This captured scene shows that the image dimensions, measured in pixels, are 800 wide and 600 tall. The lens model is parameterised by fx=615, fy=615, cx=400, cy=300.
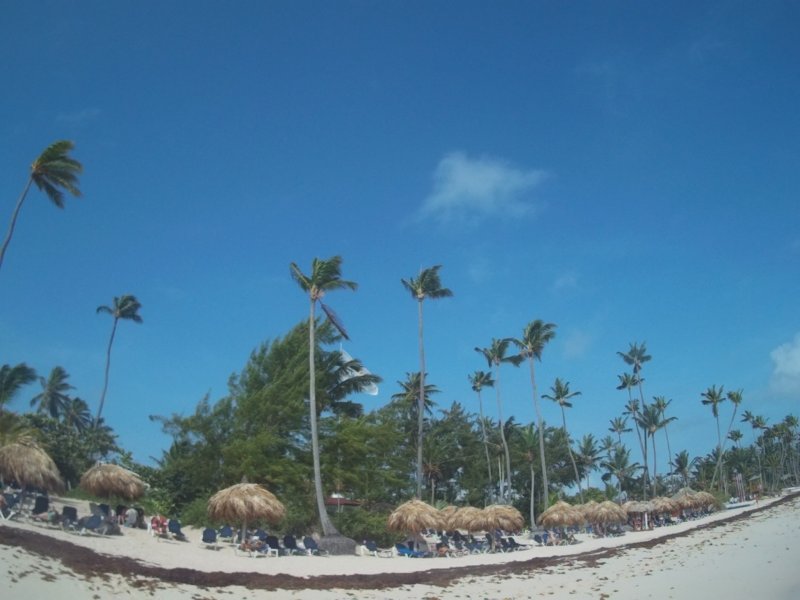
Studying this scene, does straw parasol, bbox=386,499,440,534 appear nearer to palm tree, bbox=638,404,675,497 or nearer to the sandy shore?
the sandy shore

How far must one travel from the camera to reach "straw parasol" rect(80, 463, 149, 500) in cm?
2272

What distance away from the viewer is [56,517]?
19281 mm

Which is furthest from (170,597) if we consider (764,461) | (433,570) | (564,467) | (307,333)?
(764,461)

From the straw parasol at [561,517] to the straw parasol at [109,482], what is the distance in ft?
81.7

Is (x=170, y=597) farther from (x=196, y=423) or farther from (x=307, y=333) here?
(x=307, y=333)

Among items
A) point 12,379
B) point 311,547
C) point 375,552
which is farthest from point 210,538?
point 12,379

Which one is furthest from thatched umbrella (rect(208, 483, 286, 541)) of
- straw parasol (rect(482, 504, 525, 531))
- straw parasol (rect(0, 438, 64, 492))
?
straw parasol (rect(482, 504, 525, 531))

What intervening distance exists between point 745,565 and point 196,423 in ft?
78.8

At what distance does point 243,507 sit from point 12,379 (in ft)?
76.6

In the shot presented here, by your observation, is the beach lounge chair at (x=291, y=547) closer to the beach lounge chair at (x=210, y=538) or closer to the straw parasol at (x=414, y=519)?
the beach lounge chair at (x=210, y=538)

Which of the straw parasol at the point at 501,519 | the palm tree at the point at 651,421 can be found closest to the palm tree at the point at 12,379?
the straw parasol at the point at 501,519

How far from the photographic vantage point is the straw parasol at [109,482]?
22.7 metres

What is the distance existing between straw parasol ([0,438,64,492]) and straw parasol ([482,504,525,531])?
2020cm

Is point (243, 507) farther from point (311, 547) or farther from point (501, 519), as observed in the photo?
point (501, 519)
